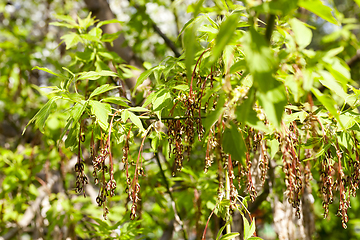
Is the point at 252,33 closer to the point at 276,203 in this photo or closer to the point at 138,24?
the point at 276,203

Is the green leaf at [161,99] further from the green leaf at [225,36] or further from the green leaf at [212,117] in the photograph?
the green leaf at [225,36]

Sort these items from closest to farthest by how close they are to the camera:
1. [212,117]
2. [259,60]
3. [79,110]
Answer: [259,60]
[212,117]
[79,110]

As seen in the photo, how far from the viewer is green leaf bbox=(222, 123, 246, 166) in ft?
1.77

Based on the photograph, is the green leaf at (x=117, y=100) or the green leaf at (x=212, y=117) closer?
the green leaf at (x=212, y=117)

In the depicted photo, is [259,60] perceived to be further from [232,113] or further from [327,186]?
[327,186]

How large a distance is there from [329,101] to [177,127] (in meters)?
0.45

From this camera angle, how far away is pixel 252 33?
0.40 metres

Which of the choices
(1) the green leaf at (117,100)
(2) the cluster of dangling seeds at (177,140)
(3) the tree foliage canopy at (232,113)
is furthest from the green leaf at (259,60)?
(1) the green leaf at (117,100)

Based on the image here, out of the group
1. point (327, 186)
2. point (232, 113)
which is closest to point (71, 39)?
point (232, 113)

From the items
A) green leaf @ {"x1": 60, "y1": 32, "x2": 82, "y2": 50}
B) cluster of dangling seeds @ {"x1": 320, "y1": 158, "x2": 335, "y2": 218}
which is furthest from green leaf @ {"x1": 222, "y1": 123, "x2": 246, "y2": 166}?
green leaf @ {"x1": 60, "y1": 32, "x2": 82, "y2": 50}

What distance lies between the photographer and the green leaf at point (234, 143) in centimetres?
54

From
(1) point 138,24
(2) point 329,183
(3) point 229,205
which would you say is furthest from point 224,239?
(1) point 138,24

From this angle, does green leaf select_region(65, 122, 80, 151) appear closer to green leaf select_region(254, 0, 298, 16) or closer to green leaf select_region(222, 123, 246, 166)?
green leaf select_region(222, 123, 246, 166)

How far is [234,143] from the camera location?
55 centimetres
